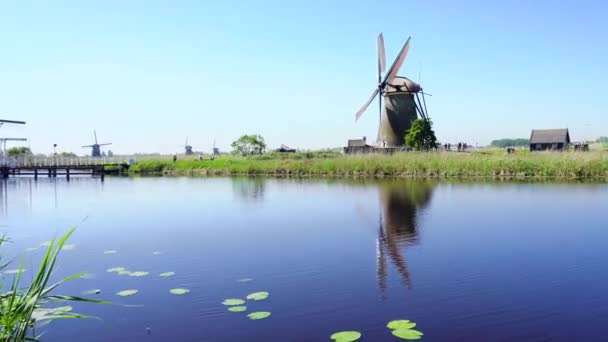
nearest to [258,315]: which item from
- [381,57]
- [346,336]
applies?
[346,336]

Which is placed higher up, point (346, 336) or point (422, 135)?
point (422, 135)

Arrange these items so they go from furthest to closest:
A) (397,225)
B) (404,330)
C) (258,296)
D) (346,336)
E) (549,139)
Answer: (549,139)
(397,225)
(258,296)
(404,330)
(346,336)

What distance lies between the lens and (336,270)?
7.31m

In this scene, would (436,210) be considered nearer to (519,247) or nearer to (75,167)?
(519,247)

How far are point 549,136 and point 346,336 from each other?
47877 mm

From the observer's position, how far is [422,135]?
37.6 meters

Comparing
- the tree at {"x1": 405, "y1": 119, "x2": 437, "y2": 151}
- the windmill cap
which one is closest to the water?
the tree at {"x1": 405, "y1": 119, "x2": 437, "y2": 151}

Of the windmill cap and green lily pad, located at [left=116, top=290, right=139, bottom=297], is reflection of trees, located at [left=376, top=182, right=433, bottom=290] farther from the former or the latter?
the windmill cap

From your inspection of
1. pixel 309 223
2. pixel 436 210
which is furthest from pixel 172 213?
pixel 436 210

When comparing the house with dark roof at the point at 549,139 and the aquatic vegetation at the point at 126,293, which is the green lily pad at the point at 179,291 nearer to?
the aquatic vegetation at the point at 126,293

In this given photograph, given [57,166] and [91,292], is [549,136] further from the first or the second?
[91,292]

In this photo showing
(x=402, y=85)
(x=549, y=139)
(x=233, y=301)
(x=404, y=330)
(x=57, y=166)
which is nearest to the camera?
(x=404, y=330)

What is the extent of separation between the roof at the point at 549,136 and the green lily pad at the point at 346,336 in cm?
4691

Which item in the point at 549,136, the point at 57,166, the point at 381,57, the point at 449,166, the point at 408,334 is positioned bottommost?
the point at 408,334
